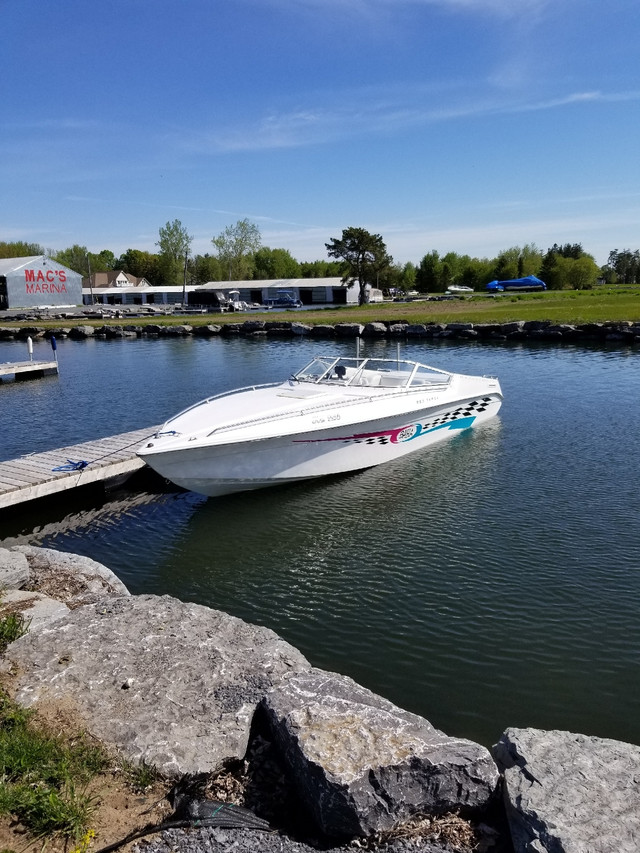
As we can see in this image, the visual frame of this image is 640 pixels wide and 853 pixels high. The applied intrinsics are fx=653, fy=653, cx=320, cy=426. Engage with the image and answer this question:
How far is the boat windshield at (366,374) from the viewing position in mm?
16969

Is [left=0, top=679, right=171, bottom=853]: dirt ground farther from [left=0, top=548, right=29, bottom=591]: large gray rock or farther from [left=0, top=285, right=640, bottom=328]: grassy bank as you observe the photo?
[left=0, top=285, right=640, bottom=328]: grassy bank

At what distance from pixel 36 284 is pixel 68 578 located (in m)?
86.3

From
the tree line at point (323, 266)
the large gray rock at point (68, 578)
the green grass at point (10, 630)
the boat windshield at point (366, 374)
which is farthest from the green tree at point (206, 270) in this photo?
the green grass at point (10, 630)

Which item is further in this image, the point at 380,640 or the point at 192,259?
the point at 192,259

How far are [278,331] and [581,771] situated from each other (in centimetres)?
5306

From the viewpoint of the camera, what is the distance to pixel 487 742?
6781mm

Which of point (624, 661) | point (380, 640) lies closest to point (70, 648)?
point (380, 640)

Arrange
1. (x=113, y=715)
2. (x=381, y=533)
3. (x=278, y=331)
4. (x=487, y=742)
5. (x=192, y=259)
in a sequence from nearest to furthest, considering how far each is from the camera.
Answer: (x=113, y=715)
(x=487, y=742)
(x=381, y=533)
(x=278, y=331)
(x=192, y=259)

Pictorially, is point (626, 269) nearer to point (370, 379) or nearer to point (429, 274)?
point (429, 274)

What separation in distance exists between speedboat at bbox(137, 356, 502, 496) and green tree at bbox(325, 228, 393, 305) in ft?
186

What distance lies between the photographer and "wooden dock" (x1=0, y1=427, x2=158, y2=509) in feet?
44.5

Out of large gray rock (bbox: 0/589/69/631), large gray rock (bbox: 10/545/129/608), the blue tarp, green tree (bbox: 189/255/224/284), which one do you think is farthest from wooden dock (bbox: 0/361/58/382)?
green tree (bbox: 189/255/224/284)

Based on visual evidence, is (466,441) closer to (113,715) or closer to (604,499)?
(604,499)

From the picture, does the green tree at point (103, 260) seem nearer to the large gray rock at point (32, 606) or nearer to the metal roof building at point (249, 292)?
the metal roof building at point (249, 292)
